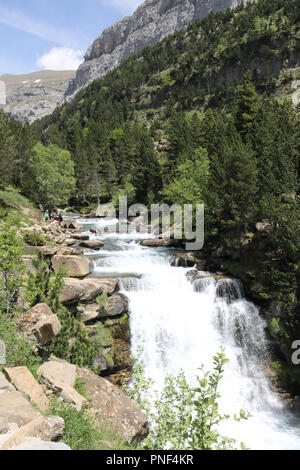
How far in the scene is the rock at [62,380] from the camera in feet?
27.4

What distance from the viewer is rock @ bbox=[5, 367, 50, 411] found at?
7.76 metres

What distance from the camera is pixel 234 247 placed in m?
24.8

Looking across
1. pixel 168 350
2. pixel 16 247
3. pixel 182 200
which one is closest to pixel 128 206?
pixel 182 200

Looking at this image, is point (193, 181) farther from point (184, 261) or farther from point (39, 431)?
point (39, 431)

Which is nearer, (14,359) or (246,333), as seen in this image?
(14,359)

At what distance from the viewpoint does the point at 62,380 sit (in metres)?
9.15

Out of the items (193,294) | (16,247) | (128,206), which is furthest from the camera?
(128,206)

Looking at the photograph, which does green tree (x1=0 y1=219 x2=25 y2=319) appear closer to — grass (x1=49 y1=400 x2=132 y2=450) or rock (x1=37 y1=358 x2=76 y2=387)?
rock (x1=37 y1=358 x2=76 y2=387)

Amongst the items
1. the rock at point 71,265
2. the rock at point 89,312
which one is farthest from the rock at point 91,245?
the rock at point 89,312

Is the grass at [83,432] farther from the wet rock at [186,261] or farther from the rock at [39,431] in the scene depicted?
the wet rock at [186,261]

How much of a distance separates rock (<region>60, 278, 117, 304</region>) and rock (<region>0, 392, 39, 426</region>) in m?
8.80
